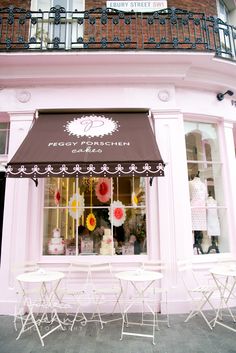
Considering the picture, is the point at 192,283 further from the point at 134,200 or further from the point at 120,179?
the point at 120,179

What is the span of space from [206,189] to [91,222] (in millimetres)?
2587

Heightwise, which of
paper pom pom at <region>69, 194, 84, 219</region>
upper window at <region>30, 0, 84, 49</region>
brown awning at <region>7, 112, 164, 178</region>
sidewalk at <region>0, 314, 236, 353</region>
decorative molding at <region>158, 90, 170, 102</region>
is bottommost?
sidewalk at <region>0, 314, 236, 353</region>

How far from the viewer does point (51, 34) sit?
21.5ft

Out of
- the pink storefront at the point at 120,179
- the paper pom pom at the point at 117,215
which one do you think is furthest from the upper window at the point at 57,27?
the paper pom pom at the point at 117,215

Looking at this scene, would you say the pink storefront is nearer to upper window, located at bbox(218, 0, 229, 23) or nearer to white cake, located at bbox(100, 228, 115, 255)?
white cake, located at bbox(100, 228, 115, 255)

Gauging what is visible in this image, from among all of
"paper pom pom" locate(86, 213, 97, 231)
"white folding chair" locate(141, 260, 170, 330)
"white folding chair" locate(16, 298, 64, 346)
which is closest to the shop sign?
"paper pom pom" locate(86, 213, 97, 231)

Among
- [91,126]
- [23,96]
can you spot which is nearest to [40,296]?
[91,126]

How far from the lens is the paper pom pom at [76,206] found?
5.55m

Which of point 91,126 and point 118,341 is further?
point 91,126

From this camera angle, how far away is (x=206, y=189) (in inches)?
235

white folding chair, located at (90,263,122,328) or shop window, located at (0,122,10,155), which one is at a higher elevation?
shop window, located at (0,122,10,155)

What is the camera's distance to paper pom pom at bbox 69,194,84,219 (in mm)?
5551

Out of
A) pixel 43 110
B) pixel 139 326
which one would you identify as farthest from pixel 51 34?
pixel 139 326

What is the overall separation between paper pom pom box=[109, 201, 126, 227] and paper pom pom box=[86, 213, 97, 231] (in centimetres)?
Result: 34
